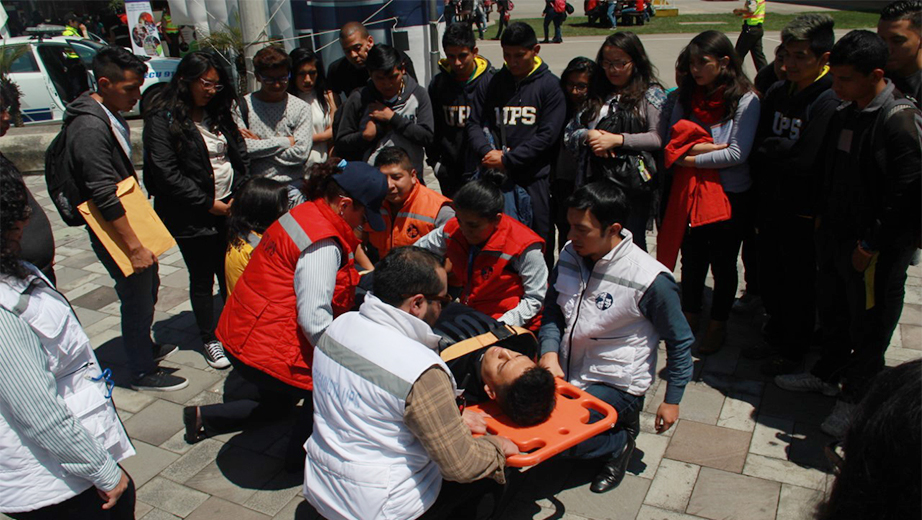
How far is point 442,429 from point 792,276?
267cm

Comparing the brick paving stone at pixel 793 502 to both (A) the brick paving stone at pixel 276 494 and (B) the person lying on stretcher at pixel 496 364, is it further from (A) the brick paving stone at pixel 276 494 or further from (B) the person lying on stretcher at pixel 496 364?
(A) the brick paving stone at pixel 276 494

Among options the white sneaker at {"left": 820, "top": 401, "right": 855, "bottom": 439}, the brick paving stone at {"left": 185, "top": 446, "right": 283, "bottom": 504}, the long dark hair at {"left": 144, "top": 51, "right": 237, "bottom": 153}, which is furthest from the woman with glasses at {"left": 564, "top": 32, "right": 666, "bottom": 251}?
the brick paving stone at {"left": 185, "top": 446, "right": 283, "bottom": 504}

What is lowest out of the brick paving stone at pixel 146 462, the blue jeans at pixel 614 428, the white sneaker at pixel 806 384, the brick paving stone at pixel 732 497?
the brick paving stone at pixel 146 462

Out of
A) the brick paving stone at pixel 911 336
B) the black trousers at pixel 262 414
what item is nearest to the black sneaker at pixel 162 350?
the black trousers at pixel 262 414

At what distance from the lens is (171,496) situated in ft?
11.5

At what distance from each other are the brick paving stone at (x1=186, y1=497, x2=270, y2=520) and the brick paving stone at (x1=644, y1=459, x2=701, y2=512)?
1.83m

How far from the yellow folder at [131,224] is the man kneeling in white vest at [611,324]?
2.26 m

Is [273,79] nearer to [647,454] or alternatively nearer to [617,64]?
[617,64]

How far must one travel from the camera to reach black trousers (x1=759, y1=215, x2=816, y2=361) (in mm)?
4047

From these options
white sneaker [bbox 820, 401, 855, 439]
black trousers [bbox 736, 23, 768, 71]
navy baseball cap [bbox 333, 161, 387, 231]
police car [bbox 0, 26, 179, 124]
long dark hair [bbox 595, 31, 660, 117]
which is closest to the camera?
navy baseball cap [bbox 333, 161, 387, 231]

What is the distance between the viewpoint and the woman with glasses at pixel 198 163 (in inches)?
163

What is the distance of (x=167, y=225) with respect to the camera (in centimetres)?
438

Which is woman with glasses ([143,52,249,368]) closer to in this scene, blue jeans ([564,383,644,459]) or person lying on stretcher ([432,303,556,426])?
person lying on stretcher ([432,303,556,426])

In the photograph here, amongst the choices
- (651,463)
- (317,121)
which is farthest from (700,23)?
(651,463)
